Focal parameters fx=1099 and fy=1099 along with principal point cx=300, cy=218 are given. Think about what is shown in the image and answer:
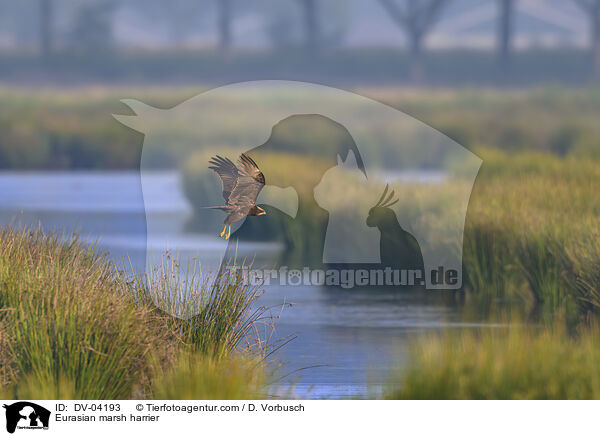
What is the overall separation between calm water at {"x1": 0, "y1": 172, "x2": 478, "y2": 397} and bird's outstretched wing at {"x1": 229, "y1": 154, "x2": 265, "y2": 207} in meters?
0.52

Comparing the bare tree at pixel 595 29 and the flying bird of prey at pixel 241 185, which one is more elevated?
the bare tree at pixel 595 29

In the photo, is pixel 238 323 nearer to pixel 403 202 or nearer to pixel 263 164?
pixel 403 202

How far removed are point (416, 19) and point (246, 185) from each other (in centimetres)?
4199

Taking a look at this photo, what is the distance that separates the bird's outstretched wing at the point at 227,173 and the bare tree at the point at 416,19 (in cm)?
4030

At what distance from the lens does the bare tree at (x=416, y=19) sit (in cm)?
4681

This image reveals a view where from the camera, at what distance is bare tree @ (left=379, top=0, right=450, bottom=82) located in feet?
154

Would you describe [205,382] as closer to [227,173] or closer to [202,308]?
[202,308]

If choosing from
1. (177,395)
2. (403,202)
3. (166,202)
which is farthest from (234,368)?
(166,202)

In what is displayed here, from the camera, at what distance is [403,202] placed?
47.7 ft

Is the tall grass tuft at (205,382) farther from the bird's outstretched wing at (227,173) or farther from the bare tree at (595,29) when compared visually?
the bare tree at (595,29)
